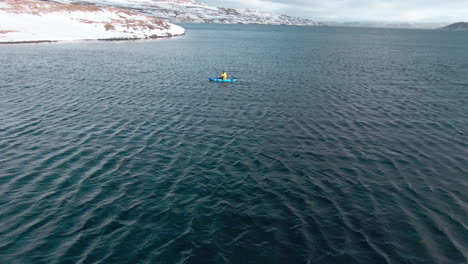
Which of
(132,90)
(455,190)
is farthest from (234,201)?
(132,90)

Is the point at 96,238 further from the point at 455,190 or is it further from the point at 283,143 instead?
the point at 455,190

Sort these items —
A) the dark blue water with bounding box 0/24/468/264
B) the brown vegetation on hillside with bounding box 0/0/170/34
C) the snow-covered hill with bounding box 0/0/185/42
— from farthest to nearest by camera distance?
1. the brown vegetation on hillside with bounding box 0/0/170/34
2. the snow-covered hill with bounding box 0/0/185/42
3. the dark blue water with bounding box 0/24/468/264

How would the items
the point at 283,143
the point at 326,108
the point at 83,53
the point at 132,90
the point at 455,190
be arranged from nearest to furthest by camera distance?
the point at 455,190, the point at 283,143, the point at 326,108, the point at 132,90, the point at 83,53

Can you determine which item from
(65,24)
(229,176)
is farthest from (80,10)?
(229,176)

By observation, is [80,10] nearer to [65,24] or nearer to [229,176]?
[65,24]

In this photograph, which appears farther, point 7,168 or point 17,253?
point 7,168

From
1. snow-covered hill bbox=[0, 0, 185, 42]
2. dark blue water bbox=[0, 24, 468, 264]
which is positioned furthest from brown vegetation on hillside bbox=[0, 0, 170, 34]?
dark blue water bbox=[0, 24, 468, 264]

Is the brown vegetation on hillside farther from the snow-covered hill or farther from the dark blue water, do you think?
the dark blue water
